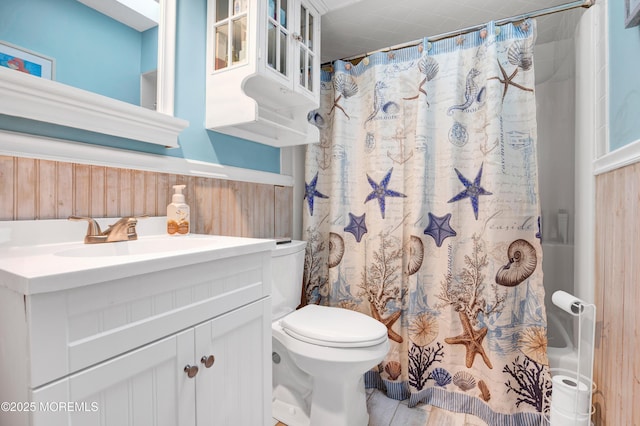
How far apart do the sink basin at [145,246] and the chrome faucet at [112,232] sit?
0.06 ft

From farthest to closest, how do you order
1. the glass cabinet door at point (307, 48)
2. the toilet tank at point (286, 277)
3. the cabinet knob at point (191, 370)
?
the glass cabinet door at point (307, 48), the toilet tank at point (286, 277), the cabinet knob at point (191, 370)

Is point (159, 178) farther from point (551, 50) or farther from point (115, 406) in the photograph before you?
point (551, 50)

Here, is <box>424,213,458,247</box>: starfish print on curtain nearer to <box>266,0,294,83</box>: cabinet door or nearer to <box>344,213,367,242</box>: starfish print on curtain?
<box>344,213,367,242</box>: starfish print on curtain

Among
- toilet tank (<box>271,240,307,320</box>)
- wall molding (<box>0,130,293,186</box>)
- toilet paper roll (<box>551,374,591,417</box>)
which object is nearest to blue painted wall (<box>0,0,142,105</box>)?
wall molding (<box>0,130,293,186</box>)

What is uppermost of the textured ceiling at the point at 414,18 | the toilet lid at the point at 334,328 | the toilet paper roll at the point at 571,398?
the textured ceiling at the point at 414,18

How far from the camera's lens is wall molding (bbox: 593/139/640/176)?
988 millimetres

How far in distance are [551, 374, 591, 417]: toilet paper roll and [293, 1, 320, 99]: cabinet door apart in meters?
1.67

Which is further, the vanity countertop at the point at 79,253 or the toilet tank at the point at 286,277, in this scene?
the toilet tank at the point at 286,277

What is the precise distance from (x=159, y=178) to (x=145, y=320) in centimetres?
70

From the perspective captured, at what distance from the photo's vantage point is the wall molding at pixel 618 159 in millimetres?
988

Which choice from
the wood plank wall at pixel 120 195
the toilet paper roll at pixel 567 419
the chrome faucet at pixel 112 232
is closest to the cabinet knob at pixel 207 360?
the chrome faucet at pixel 112 232

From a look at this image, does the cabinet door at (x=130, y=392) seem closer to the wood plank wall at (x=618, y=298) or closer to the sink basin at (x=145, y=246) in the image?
the sink basin at (x=145, y=246)

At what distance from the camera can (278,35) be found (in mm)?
1394

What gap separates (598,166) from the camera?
131 centimetres
